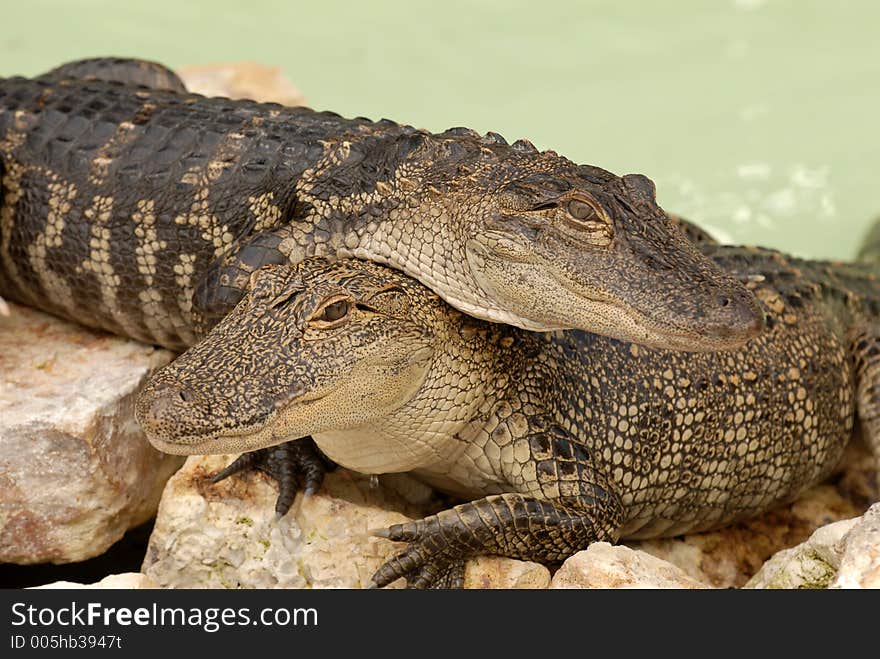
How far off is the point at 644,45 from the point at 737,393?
22.5ft

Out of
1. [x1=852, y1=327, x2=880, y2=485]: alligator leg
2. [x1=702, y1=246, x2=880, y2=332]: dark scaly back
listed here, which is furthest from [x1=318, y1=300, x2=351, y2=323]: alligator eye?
[x1=852, y1=327, x2=880, y2=485]: alligator leg

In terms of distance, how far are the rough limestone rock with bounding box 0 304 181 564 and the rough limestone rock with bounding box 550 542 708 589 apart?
1566mm

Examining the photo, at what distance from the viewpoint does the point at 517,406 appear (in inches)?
147

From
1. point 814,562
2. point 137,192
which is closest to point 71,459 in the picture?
point 137,192

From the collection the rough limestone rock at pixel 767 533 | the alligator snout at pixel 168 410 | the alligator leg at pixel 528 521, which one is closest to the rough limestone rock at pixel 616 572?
the alligator leg at pixel 528 521

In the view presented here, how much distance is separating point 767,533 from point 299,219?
2081 millimetres

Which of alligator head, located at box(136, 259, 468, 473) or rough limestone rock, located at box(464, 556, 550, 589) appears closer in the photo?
alligator head, located at box(136, 259, 468, 473)

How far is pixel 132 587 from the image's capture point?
3.12 meters

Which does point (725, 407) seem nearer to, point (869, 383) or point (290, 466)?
point (869, 383)

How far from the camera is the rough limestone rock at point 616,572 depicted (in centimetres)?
320

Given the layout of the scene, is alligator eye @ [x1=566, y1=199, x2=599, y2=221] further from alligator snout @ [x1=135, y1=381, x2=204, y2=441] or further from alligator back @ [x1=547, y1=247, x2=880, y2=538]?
alligator snout @ [x1=135, y1=381, x2=204, y2=441]

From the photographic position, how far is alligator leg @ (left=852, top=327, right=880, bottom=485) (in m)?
4.46

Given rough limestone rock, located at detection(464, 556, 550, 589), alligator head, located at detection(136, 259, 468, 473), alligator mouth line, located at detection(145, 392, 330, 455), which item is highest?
alligator head, located at detection(136, 259, 468, 473)
